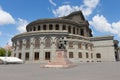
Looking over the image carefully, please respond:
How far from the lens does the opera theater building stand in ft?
145

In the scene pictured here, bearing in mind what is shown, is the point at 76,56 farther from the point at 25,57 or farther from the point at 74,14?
the point at 74,14

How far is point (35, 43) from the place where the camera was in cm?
4509

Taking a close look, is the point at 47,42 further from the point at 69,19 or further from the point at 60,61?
the point at 60,61

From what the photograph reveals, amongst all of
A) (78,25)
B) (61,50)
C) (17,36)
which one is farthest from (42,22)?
(61,50)

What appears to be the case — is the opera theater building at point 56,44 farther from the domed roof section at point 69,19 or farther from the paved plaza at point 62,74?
the paved plaza at point 62,74

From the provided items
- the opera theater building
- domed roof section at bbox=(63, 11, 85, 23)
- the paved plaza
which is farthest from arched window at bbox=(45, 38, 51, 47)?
the paved plaza

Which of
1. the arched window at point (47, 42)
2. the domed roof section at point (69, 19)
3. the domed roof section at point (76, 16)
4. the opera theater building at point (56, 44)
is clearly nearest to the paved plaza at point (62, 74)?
the opera theater building at point (56, 44)

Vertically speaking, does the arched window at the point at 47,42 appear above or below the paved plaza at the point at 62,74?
above

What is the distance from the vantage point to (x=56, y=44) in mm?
43938

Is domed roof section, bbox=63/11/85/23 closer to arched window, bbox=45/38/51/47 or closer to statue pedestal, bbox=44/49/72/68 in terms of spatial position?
arched window, bbox=45/38/51/47

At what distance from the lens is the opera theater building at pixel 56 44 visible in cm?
4422

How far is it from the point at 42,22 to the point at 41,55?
15.0 metres

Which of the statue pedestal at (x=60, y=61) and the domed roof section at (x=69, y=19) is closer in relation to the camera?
the statue pedestal at (x=60, y=61)

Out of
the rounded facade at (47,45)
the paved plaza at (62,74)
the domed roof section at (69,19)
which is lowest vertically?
the paved plaza at (62,74)
